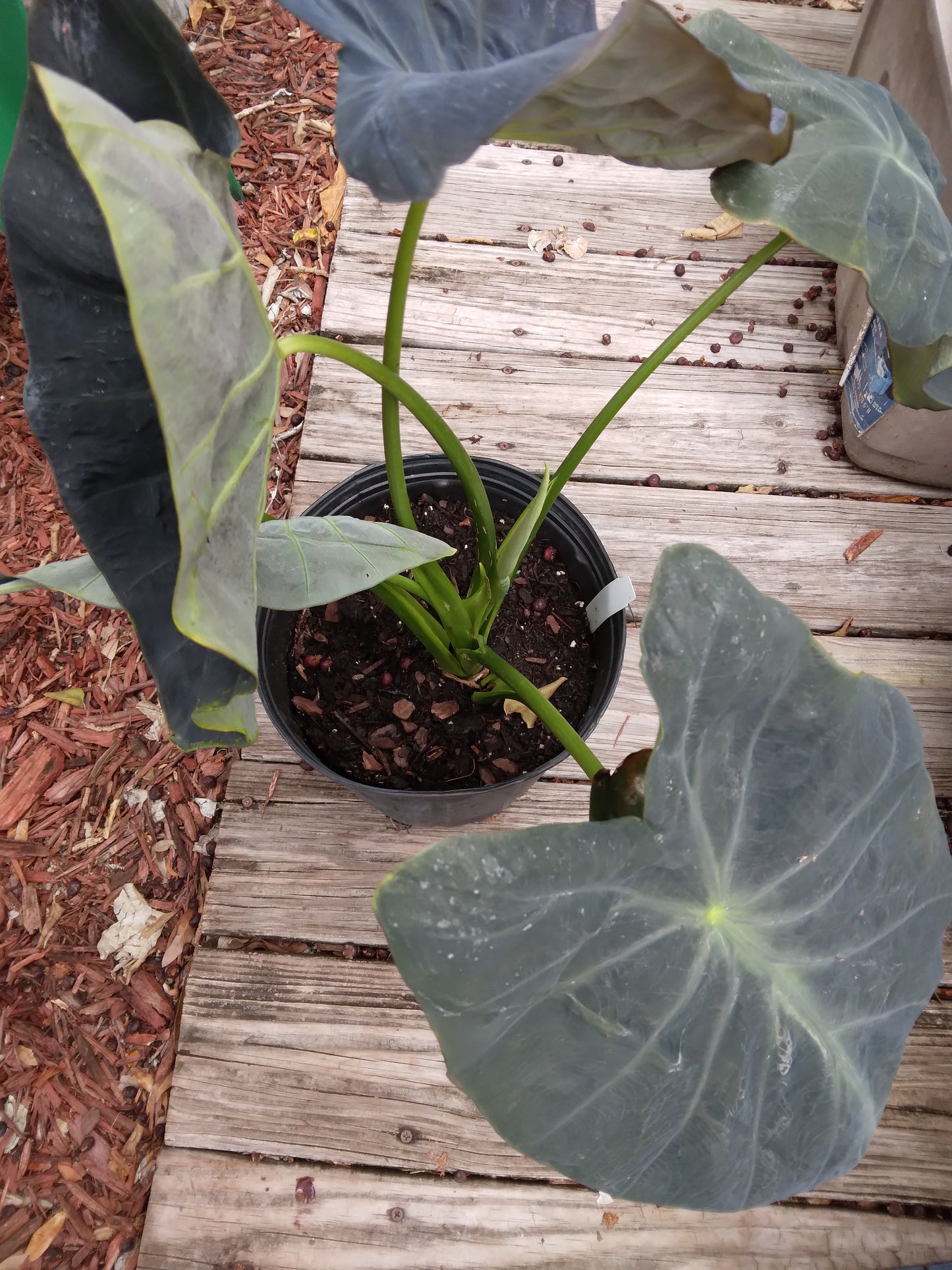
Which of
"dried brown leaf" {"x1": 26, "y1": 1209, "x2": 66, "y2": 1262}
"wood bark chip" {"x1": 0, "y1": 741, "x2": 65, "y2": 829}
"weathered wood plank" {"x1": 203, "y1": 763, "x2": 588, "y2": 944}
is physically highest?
"weathered wood plank" {"x1": 203, "y1": 763, "x2": 588, "y2": 944}

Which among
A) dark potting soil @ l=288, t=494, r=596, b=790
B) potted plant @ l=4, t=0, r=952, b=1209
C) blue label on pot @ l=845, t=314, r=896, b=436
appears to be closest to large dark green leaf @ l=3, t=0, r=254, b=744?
potted plant @ l=4, t=0, r=952, b=1209

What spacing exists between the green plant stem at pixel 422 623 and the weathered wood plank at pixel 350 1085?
401 mm

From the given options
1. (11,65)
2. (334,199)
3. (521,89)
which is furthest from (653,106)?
(334,199)

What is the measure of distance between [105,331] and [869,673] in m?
0.98

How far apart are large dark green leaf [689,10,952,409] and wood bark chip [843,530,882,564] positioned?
25.5 inches

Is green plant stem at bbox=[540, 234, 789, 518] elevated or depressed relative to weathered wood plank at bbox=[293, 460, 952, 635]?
elevated

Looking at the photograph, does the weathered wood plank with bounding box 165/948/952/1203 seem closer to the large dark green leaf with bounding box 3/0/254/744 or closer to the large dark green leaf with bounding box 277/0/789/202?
the large dark green leaf with bounding box 3/0/254/744

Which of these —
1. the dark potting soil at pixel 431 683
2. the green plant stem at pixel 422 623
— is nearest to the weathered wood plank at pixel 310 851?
the dark potting soil at pixel 431 683

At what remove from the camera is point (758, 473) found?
1.27 m

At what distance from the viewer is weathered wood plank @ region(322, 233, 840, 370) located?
132cm

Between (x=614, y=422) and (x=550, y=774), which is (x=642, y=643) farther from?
(x=614, y=422)

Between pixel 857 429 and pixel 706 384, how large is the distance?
241 mm

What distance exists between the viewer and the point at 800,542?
123 cm

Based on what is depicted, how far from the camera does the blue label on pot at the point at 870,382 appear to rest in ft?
3.69
